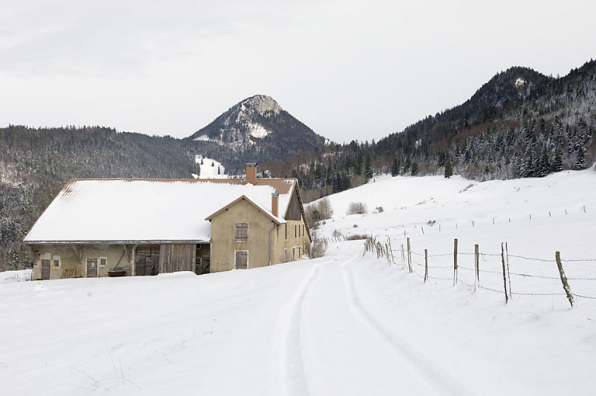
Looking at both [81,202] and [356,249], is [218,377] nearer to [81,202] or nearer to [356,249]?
[81,202]

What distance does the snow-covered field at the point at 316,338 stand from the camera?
6.53 metres

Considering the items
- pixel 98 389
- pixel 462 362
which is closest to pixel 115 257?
pixel 98 389

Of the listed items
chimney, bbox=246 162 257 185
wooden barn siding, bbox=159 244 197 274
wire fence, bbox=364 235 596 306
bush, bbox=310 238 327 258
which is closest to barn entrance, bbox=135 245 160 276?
wooden barn siding, bbox=159 244 197 274

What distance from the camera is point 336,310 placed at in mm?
12578

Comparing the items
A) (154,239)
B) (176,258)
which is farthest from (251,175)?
(154,239)

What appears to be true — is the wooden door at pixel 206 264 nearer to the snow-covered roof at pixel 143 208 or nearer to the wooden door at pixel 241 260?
the snow-covered roof at pixel 143 208

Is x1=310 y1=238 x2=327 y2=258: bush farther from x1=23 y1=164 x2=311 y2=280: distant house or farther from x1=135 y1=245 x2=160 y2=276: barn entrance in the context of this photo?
x1=135 y1=245 x2=160 y2=276: barn entrance

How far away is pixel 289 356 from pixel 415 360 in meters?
2.59

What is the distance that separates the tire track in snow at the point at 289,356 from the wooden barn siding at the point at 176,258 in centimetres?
1993

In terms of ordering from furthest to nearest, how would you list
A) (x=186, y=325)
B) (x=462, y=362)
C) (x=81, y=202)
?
(x=81, y=202), (x=186, y=325), (x=462, y=362)

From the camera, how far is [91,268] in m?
31.3

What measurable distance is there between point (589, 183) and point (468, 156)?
68212mm

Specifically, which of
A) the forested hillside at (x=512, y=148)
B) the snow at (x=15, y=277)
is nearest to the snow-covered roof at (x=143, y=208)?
the snow at (x=15, y=277)

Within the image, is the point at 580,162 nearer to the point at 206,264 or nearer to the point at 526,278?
the point at 206,264
